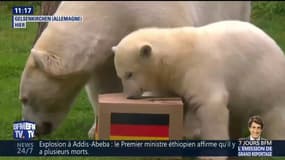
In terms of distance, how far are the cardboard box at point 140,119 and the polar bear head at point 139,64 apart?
56 millimetres

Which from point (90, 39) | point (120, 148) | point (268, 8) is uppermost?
point (268, 8)

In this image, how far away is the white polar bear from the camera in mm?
3646

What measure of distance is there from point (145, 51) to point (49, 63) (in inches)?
14.6

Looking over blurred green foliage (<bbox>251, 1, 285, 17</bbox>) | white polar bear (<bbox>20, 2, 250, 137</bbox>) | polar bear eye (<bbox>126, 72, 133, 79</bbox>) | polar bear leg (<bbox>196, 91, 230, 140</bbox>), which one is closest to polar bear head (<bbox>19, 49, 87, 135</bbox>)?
white polar bear (<bbox>20, 2, 250, 137</bbox>)

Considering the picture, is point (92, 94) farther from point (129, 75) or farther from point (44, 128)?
point (129, 75)

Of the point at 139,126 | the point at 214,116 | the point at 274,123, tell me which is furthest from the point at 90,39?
the point at 274,123

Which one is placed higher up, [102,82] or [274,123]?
[102,82]

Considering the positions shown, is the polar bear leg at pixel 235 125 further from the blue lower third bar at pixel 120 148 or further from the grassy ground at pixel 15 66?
the grassy ground at pixel 15 66

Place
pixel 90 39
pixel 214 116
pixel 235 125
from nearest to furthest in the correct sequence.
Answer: pixel 214 116 < pixel 235 125 < pixel 90 39

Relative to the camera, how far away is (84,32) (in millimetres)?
3680

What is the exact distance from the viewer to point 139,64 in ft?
11.6

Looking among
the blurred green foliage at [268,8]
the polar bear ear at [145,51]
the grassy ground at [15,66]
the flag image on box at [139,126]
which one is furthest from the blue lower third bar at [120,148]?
the blurred green foliage at [268,8]

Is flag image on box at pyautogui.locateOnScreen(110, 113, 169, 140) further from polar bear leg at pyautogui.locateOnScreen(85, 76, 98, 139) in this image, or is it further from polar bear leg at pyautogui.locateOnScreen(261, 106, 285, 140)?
polar bear leg at pyautogui.locateOnScreen(261, 106, 285, 140)

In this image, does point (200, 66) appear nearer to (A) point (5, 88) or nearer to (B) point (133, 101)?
(B) point (133, 101)
